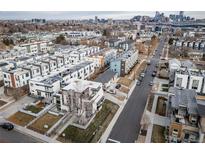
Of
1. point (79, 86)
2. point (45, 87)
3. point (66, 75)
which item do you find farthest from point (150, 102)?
point (45, 87)

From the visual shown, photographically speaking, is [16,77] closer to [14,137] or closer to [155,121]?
[14,137]

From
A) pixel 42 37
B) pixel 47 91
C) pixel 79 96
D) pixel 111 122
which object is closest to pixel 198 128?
Result: pixel 111 122

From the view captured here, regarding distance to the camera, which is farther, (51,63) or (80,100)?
(51,63)

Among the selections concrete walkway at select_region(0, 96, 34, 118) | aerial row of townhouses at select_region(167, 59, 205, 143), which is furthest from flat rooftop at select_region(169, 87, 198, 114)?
concrete walkway at select_region(0, 96, 34, 118)

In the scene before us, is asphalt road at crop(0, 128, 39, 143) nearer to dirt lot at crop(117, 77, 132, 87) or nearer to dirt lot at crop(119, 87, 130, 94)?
dirt lot at crop(119, 87, 130, 94)

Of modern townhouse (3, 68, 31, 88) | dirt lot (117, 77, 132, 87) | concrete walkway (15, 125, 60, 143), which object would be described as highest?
modern townhouse (3, 68, 31, 88)

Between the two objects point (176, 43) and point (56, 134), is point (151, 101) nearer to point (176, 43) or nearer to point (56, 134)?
point (56, 134)
